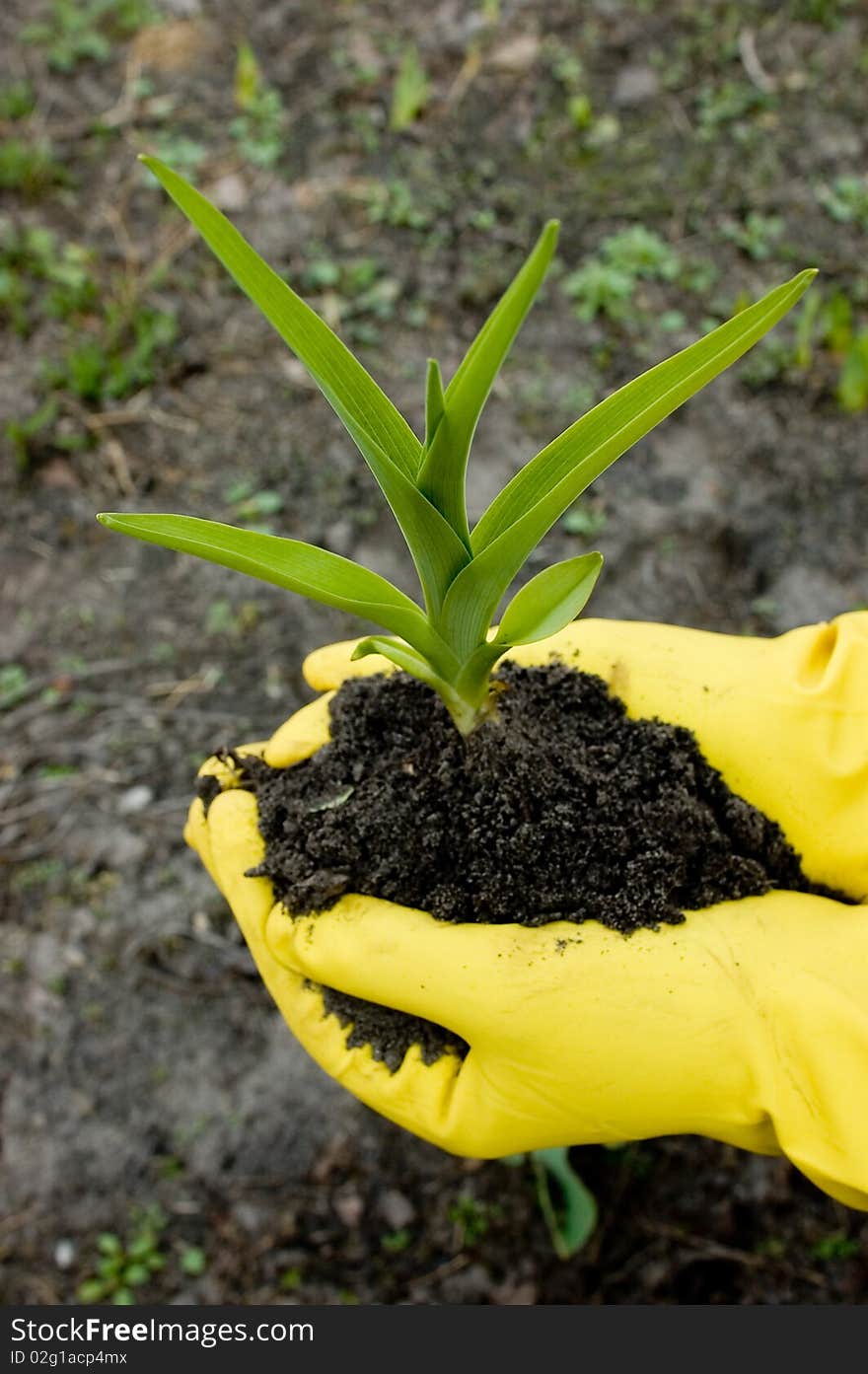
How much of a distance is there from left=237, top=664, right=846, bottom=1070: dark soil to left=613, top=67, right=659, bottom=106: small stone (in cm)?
301

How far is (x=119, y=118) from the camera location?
360 centimetres

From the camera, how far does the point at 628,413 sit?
107 cm

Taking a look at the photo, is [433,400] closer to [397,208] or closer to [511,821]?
[511,821]

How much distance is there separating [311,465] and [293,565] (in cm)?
185

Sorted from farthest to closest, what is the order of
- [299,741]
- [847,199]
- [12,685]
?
[847,199], [12,685], [299,741]

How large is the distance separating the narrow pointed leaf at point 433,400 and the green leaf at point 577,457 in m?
0.11

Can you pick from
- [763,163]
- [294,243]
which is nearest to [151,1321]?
[294,243]

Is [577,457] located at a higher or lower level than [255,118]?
A: lower

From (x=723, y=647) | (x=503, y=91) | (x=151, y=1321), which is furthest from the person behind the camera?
(x=503, y=91)

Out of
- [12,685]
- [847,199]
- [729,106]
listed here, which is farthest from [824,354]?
[12,685]

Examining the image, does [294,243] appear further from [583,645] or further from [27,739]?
[583,645]

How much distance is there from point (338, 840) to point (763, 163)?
3.12 m

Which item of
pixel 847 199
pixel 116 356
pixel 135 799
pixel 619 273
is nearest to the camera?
pixel 135 799

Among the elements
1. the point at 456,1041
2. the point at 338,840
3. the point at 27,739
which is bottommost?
the point at 456,1041
